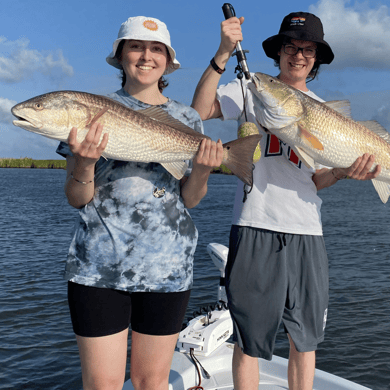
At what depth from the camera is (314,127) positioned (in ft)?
11.0

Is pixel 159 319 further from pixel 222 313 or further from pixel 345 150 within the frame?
pixel 222 313

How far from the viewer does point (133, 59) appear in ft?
8.75

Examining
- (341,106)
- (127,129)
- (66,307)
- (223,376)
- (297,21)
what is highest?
(297,21)

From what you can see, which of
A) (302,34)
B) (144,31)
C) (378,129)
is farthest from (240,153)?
(378,129)

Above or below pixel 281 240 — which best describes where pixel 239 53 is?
above

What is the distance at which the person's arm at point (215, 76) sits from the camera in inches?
123

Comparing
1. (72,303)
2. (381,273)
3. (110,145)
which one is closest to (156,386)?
(72,303)

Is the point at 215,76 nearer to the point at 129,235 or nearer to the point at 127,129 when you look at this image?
the point at 127,129

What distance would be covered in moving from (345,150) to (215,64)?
1246 millimetres

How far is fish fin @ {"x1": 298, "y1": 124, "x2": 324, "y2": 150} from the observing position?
3.27m

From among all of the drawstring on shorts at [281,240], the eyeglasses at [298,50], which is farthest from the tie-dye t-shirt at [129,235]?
the eyeglasses at [298,50]

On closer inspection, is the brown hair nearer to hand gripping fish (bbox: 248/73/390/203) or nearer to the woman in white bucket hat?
the woman in white bucket hat

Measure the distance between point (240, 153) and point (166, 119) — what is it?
1.76 feet

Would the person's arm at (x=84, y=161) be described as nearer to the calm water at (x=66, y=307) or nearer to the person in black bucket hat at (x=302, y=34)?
the person in black bucket hat at (x=302, y=34)
